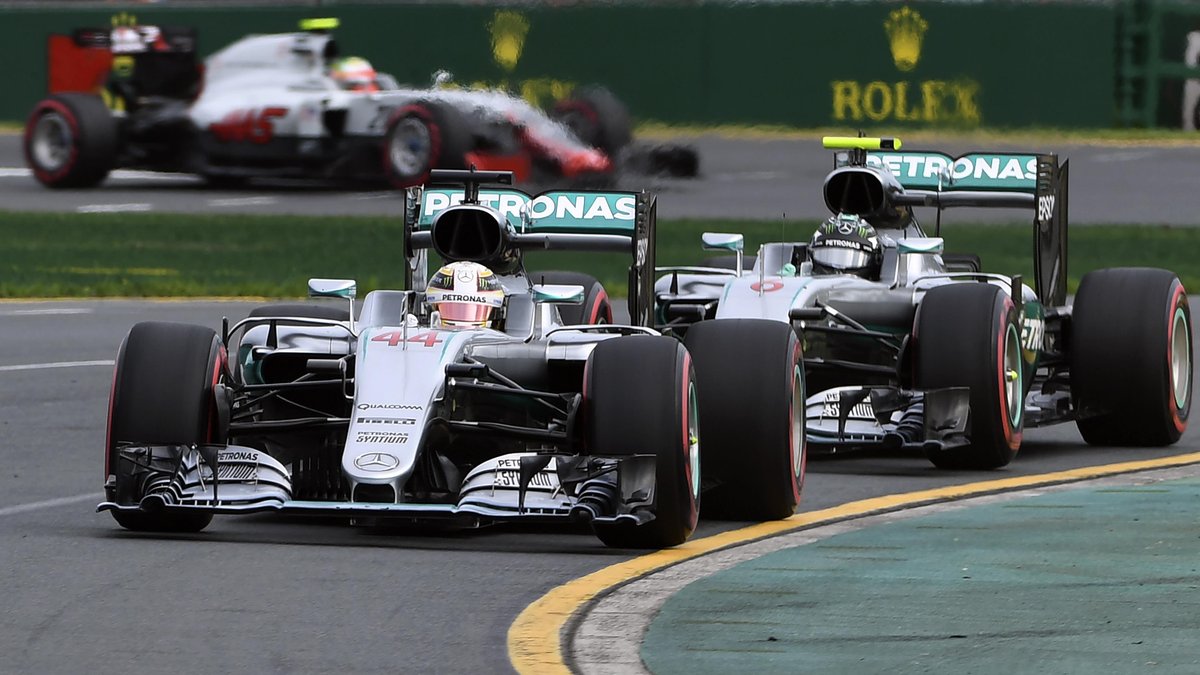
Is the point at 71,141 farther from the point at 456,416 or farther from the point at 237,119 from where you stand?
the point at 456,416

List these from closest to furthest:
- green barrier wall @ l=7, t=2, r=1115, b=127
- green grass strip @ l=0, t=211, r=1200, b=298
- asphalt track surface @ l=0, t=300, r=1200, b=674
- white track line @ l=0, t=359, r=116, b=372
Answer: asphalt track surface @ l=0, t=300, r=1200, b=674, white track line @ l=0, t=359, r=116, b=372, green grass strip @ l=0, t=211, r=1200, b=298, green barrier wall @ l=7, t=2, r=1115, b=127

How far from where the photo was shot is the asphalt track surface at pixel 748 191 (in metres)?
28.4

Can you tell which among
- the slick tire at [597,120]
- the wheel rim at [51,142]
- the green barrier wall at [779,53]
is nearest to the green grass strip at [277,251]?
the slick tire at [597,120]

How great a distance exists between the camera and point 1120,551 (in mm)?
8914

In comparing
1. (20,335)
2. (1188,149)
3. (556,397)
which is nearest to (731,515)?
(556,397)

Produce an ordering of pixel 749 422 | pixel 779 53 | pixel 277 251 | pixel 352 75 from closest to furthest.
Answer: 1. pixel 749 422
2. pixel 277 251
3. pixel 352 75
4. pixel 779 53

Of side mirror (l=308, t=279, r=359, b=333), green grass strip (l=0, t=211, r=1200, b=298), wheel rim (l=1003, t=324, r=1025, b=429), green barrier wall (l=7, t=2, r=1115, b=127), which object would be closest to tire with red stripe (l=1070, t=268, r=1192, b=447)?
wheel rim (l=1003, t=324, r=1025, b=429)

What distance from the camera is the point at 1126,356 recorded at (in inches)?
487

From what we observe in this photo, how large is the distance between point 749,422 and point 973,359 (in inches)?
80.7

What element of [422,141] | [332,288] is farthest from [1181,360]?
[422,141]

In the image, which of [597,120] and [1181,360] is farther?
[597,120]

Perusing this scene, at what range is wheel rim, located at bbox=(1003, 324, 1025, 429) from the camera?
11.6m

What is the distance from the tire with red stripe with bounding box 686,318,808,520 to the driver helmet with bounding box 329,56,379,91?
20.6m

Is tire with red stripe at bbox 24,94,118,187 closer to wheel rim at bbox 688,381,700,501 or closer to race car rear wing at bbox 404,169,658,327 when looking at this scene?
race car rear wing at bbox 404,169,658,327
